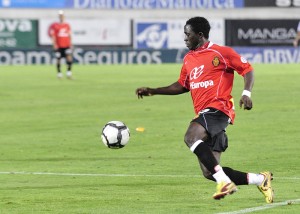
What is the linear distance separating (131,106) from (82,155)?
9818 mm

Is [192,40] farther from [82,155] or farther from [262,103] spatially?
[262,103]

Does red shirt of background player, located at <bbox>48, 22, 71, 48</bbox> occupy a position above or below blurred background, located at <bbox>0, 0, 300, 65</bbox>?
above

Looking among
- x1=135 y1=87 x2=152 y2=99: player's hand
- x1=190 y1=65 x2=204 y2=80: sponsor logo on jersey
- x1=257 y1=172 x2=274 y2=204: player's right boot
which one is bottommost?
x1=257 y1=172 x2=274 y2=204: player's right boot

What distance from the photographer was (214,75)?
11.7 meters

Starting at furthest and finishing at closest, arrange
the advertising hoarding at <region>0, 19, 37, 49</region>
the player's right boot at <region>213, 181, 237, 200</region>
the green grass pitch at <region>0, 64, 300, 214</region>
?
the advertising hoarding at <region>0, 19, 37, 49</region> < the green grass pitch at <region>0, 64, 300, 214</region> < the player's right boot at <region>213, 181, 237, 200</region>

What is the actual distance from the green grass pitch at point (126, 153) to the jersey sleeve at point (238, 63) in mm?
1440

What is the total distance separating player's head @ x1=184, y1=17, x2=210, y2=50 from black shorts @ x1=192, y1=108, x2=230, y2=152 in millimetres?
751

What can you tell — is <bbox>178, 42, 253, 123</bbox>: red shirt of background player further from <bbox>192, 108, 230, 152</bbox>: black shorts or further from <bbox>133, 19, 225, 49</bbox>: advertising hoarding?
<bbox>133, 19, 225, 49</bbox>: advertising hoarding

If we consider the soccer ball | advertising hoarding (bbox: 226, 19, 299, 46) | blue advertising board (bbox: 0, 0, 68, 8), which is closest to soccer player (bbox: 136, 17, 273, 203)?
the soccer ball

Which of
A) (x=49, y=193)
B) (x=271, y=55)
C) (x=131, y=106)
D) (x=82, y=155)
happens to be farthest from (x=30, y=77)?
(x=49, y=193)

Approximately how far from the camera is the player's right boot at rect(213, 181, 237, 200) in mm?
10859

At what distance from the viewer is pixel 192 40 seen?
11.7m

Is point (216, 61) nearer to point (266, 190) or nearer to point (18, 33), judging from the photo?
point (266, 190)

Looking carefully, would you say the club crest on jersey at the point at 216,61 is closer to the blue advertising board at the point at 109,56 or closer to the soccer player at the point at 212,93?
the soccer player at the point at 212,93
